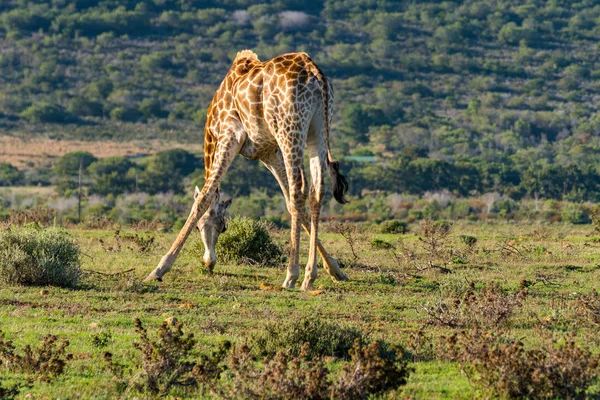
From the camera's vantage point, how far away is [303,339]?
8930 mm

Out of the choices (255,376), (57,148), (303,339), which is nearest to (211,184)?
(303,339)

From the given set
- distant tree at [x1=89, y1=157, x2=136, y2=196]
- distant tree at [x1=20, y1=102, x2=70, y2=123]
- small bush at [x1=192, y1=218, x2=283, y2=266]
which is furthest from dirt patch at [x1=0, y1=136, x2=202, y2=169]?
small bush at [x1=192, y1=218, x2=283, y2=266]

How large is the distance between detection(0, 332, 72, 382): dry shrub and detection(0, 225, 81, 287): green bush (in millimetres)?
3846

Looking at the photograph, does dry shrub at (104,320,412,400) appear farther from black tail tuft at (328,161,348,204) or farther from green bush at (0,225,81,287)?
black tail tuft at (328,161,348,204)

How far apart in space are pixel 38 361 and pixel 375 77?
87.3m

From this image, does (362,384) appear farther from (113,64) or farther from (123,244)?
(113,64)

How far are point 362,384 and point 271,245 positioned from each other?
8.39 metres

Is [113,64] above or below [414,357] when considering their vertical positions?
below

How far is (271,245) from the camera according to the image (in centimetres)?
1540

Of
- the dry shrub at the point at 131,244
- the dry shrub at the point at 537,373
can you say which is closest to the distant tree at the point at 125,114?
the dry shrub at the point at 131,244

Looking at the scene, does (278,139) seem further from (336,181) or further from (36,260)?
(36,260)

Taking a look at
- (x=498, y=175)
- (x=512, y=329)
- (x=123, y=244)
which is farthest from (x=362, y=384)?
(x=498, y=175)

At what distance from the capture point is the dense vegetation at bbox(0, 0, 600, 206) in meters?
60.6

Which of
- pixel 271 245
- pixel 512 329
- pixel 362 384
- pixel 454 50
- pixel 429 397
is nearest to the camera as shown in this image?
pixel 362 384
